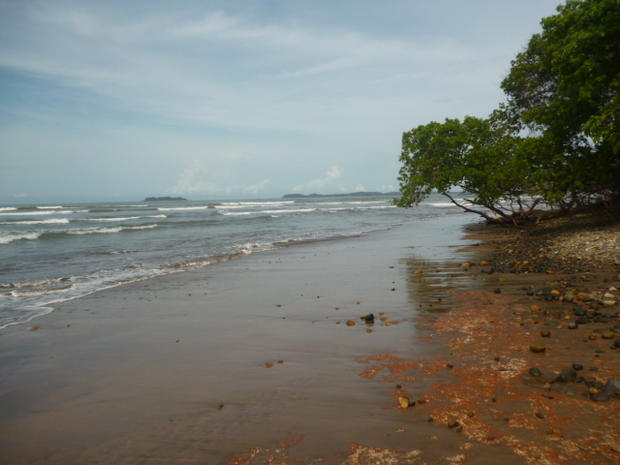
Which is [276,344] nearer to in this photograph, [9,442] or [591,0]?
[9,442]

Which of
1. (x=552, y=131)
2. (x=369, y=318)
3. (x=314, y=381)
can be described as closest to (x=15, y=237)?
(x=369, y=318)

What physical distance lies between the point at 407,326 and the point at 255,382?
2.97m

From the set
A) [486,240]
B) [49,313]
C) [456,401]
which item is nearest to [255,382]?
[456,401]

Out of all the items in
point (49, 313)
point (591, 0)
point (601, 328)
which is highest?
point (591, 0)

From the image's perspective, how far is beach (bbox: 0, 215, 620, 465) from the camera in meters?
3.52

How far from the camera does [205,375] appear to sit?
5.25m

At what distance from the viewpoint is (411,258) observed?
1447 cm

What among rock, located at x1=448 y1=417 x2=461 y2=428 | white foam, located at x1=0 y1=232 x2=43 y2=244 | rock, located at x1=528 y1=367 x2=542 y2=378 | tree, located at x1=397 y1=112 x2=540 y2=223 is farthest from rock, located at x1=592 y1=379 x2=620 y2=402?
white foam, located at x1=0 y1=232 x2=43 y2=244

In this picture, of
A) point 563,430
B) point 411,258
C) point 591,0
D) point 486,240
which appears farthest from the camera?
point 486,240

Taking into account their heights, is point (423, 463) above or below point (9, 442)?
above

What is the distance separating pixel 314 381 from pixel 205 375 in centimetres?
149

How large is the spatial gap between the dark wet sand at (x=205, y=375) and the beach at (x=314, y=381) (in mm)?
23

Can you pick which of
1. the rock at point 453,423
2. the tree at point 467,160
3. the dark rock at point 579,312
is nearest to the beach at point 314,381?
the rock at point 453,423

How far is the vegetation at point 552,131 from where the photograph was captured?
38.1 feet
